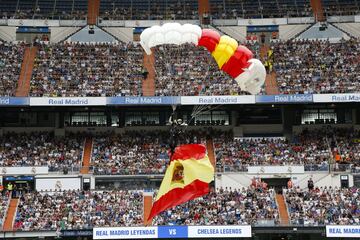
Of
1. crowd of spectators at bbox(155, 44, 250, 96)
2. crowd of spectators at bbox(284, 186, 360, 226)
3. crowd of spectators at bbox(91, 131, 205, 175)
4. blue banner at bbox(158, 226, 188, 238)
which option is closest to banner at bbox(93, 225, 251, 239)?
blue banner at bbox(158, 226, 188, 238)

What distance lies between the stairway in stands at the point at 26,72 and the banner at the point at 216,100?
11399 millimetres

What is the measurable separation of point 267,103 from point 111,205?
1372cm

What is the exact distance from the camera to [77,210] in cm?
4338

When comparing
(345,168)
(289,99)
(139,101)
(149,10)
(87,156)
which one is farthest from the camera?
(149,10)

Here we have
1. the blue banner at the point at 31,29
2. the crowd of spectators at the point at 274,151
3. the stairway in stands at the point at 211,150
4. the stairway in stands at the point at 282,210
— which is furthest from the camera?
the blue banner at the point at 31,29

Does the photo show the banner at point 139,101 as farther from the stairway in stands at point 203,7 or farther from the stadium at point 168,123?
the stairway in stands at point 203,7

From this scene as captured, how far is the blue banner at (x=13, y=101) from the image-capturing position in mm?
49000

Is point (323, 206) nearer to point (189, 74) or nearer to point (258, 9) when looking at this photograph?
point (189, 74)

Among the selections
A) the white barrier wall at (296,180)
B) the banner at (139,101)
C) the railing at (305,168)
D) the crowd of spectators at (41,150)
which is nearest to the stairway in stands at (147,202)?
the white barrier wall at (296,180)

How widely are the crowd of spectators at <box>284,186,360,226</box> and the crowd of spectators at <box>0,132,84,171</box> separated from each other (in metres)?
14.9

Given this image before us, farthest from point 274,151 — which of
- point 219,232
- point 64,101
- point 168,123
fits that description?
point 64,101

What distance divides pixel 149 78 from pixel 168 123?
10940 millimetres

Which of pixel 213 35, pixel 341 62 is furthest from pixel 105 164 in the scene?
pixel 213 35

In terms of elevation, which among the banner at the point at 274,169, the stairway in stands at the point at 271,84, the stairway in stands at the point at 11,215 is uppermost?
the stairway in stands at the point at 271,84
